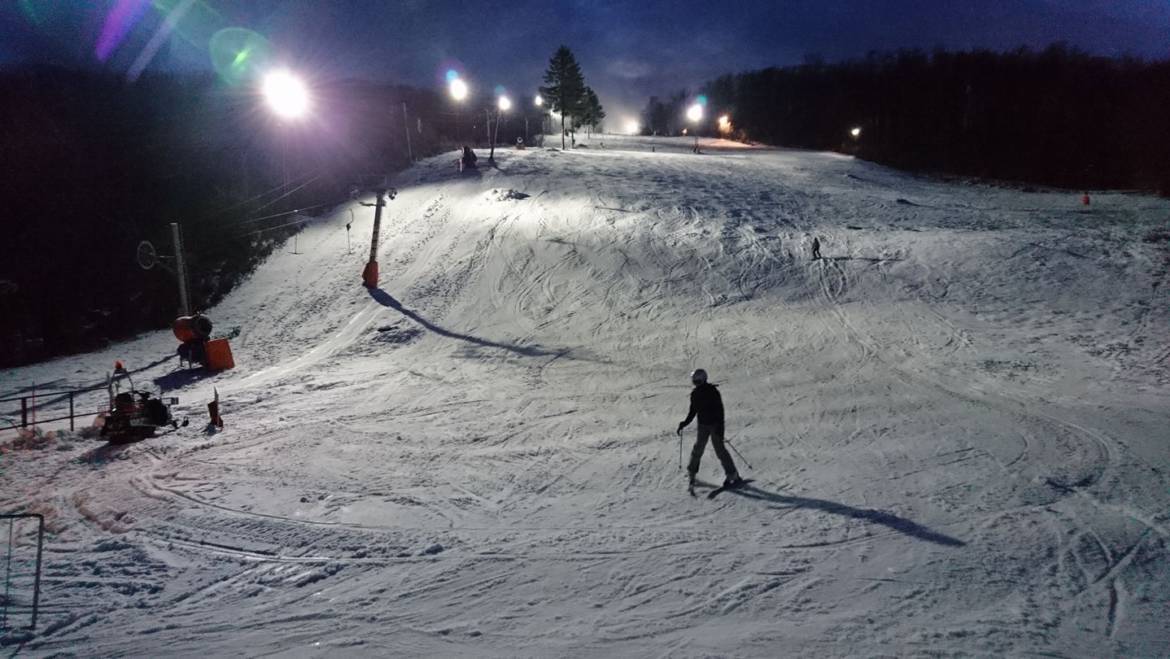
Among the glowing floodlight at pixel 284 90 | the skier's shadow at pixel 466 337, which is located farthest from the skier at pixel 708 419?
the glowing floodlight at pixel 284 90

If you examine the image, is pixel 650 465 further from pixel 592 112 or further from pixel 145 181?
pixel 592 112

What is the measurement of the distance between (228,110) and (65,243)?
22.6 metres

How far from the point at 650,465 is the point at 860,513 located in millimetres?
3199

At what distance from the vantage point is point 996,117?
53.8m

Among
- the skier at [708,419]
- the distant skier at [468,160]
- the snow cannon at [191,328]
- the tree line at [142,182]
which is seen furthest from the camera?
the distant skier at [468,160]

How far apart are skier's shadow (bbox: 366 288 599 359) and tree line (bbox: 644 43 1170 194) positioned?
33.4 meters

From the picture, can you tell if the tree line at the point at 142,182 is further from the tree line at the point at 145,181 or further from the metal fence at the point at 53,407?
the metal fence at the point at 53,407

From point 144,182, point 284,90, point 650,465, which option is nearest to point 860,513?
point 650,465

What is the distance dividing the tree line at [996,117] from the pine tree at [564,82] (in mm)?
27063

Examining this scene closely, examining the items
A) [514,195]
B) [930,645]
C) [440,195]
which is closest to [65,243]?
[440,195]

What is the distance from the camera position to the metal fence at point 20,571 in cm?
633

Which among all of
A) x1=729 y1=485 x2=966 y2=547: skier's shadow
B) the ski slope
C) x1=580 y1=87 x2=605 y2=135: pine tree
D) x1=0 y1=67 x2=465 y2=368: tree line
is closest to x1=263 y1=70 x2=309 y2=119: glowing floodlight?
x1=0 y1=67 x2=465 y2=368: tree line

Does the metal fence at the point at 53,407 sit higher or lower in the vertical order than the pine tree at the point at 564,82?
lower

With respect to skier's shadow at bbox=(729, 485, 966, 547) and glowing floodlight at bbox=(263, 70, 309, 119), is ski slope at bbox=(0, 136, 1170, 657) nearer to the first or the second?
skier's shadow at bbox=(729, 485, 966, 547)
